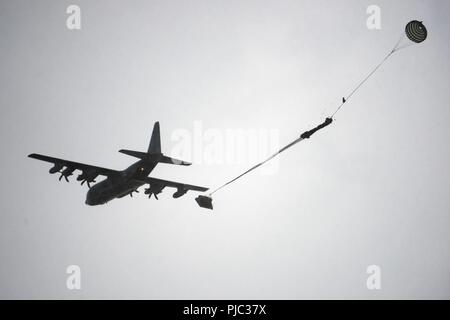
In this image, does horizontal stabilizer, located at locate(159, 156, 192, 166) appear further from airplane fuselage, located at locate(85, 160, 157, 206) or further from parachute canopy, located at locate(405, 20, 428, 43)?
parachute canopy, located at locate(405, 20, 428, 43)

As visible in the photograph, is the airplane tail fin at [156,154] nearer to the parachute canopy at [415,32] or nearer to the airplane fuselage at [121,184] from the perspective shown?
the airplane fuselage at [121,184]

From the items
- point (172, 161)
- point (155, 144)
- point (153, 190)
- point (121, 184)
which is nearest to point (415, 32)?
point (172, 161)

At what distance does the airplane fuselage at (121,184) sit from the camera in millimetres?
36094

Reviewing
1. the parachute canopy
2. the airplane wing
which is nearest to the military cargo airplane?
the airplane wing

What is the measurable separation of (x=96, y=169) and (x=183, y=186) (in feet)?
32.1

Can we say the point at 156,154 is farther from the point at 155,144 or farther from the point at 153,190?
the point at 153,190

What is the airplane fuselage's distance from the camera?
118ft

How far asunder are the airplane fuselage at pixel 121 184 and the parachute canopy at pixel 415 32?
76.2 ft

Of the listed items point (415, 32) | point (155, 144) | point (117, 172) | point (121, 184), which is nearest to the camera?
point (415, 32)

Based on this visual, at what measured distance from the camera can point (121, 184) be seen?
124ft

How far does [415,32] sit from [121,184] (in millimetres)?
27930

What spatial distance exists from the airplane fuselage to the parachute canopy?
23213 mm
